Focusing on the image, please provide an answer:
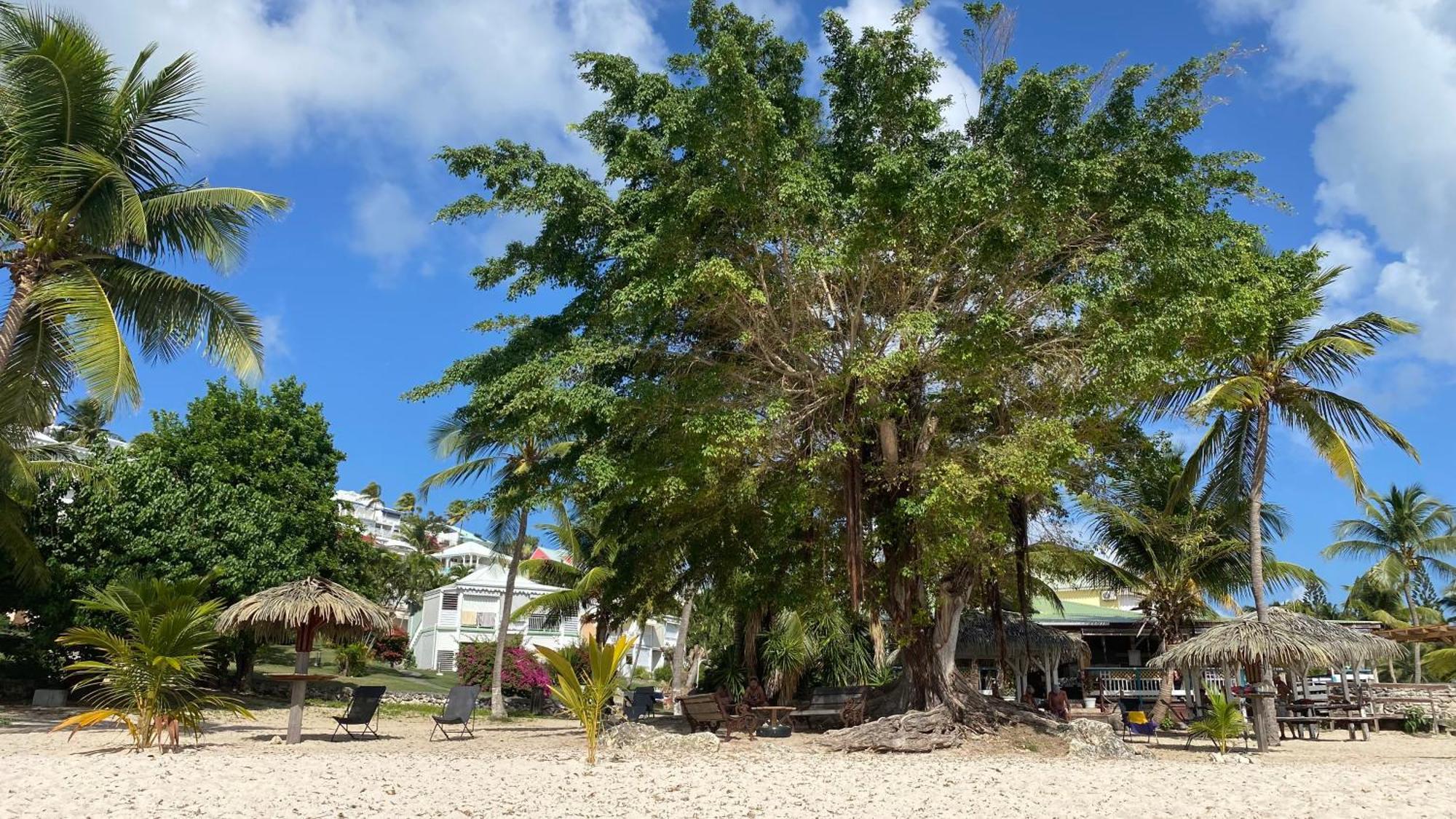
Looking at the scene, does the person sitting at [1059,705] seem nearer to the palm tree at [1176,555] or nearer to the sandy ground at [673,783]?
the palm tree at [1176,555]

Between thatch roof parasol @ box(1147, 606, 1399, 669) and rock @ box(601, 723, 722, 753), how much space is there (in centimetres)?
970

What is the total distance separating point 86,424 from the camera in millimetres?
44250

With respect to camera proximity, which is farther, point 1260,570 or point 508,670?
point 508,670

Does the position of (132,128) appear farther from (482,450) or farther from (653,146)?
(482,450)

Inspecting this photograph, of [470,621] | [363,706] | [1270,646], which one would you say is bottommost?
[363,706]

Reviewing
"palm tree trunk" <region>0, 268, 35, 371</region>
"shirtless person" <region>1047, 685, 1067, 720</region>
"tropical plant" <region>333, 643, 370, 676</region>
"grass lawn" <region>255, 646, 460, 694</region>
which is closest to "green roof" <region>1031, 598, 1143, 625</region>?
"shirtless person" <region>1047, 685, 1067, 720</region>

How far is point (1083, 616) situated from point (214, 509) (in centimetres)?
2360

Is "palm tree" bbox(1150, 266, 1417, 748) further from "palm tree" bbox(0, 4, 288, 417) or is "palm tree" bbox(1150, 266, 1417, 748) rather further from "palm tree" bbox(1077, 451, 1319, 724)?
"palm tree" bbox(0, 4, 288, 417)

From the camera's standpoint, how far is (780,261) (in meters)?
15.3

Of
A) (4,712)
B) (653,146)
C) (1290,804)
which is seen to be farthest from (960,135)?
(4,712)

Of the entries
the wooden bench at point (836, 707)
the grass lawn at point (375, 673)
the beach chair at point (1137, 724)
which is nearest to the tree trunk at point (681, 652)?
the grass lawn at point (375, 673)

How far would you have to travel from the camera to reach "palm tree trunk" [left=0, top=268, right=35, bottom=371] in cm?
1334

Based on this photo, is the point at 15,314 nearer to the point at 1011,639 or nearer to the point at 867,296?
the point at 867,296

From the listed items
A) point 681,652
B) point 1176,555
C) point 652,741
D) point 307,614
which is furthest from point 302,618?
point 1176,555
